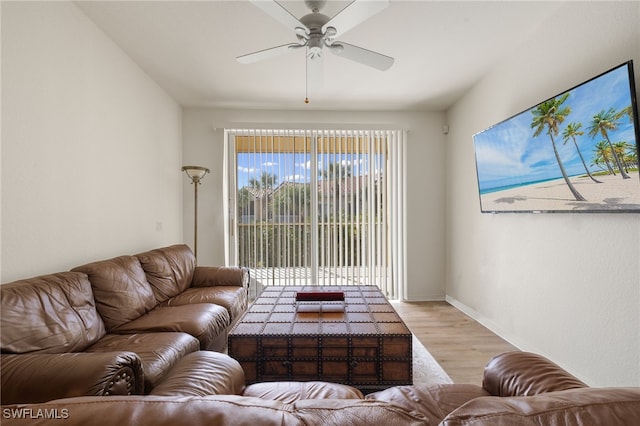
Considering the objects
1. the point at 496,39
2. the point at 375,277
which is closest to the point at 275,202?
the point at 375,277

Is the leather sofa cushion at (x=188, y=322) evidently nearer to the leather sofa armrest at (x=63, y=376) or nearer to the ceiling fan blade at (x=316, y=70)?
the leather sofa armrest at (x=63, y=376)

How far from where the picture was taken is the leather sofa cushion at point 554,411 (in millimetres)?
470

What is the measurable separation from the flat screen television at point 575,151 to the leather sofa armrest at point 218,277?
108 inches

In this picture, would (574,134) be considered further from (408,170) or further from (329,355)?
(408,170)

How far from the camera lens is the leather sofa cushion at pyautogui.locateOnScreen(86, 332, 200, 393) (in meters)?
1.52

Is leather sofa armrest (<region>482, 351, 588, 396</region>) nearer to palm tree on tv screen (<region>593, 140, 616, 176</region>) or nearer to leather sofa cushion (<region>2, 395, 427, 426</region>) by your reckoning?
leather sofa cushion (<region>2, 395, 427, 426</region>)

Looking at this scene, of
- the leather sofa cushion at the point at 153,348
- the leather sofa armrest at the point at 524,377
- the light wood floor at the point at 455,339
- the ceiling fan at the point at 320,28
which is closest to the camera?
the leather sofa armrest at the point at 524,377

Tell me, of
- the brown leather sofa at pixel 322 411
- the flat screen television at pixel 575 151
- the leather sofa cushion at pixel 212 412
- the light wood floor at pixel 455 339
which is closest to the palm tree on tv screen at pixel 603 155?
the flat screen television at pixel 575 151

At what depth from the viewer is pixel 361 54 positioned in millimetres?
2104

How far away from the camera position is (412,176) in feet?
14.0

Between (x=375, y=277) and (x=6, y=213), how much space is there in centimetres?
379

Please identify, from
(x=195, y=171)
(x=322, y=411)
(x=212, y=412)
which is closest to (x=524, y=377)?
(x=322, y=411)

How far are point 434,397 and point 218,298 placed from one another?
80.6 inches

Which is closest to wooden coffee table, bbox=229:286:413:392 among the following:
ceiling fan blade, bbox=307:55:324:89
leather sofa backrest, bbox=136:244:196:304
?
leather sofa backrest, bbox=136:244:196:304
